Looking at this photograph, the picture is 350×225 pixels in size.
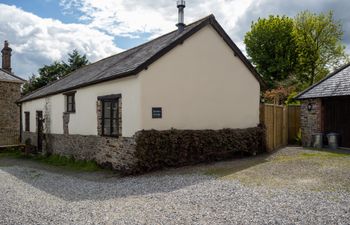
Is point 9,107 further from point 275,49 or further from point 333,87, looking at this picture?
point 275,49

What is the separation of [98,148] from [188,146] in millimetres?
3854

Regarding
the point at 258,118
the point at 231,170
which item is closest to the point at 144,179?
the point at 231,170

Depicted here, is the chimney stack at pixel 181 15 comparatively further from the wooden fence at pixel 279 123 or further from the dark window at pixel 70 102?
the dark window at pixel 70 102

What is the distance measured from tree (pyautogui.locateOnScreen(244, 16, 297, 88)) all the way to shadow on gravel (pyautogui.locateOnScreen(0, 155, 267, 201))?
84.4 feet

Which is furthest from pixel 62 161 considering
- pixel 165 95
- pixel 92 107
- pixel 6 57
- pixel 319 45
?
pixel 319 45

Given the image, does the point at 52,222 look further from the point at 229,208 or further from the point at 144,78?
the point at 144,78

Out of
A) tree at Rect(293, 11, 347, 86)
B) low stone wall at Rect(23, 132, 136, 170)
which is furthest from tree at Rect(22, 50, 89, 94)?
tree at Rect(293, 11, 347, 86)

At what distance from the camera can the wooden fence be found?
14914 mm

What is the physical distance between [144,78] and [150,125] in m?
1.64

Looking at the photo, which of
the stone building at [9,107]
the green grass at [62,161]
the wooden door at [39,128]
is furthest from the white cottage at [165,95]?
the stone building at [9,107]

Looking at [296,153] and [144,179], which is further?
[296,153]

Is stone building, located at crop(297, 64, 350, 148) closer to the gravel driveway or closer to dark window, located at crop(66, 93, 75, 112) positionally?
the gravel driveway

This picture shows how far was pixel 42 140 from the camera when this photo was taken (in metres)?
18.7

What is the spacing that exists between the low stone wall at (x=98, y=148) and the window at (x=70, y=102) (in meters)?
1.33
